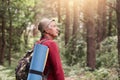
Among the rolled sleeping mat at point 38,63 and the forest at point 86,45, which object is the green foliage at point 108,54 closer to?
the forest at point 86,45

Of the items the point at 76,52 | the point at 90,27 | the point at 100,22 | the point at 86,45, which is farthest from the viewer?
the point at 100,22

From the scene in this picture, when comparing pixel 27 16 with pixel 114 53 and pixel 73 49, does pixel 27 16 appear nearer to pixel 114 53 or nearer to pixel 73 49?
pixel 73 49

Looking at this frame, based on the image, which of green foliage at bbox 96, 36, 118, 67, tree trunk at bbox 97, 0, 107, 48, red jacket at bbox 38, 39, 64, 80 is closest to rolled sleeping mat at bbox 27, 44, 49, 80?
red jacket at bbox 38, 39, 64, 80

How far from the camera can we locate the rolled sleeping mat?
452 cm

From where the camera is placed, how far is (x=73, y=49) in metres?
21.5

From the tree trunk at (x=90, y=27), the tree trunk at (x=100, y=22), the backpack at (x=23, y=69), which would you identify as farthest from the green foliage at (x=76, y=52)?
the backpack at (x=23, y=69)

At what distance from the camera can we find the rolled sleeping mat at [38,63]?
4523mm

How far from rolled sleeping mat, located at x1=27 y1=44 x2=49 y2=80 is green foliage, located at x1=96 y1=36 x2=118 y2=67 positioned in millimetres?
11581

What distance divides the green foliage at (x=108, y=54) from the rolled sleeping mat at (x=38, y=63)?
11581mm

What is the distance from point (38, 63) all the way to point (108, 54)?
1415 centimetres

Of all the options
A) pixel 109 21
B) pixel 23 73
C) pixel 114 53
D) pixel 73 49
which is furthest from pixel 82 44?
pixel 23 73

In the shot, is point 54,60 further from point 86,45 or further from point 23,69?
point 86,45

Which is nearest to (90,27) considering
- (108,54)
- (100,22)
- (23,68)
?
(108,54)

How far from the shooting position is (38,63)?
4539 mm
